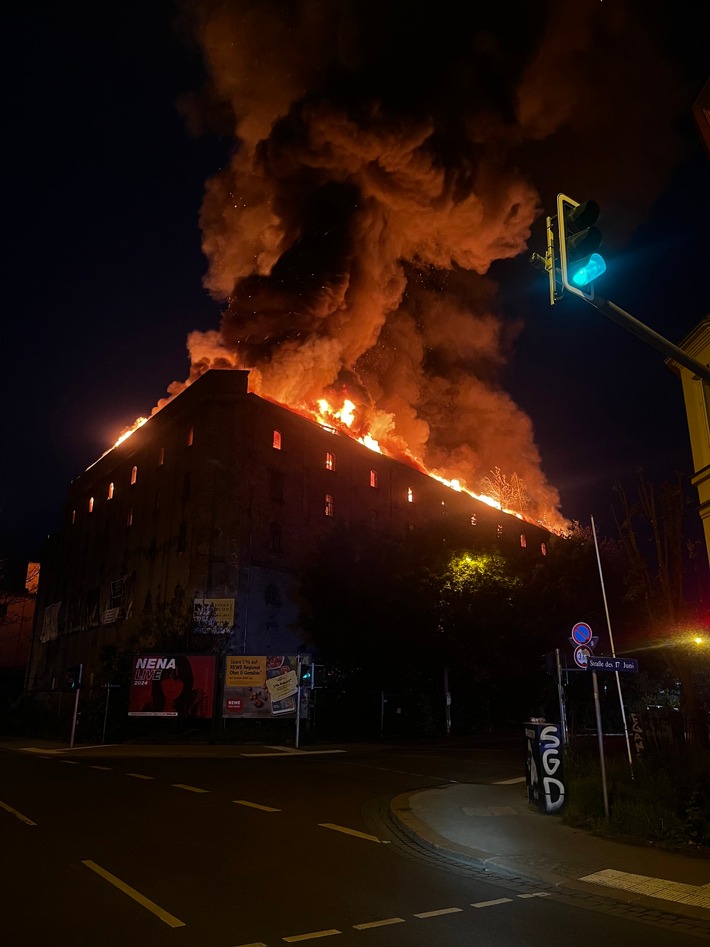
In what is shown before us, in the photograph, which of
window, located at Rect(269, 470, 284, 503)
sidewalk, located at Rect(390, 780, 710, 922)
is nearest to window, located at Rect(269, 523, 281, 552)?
window, located at Rect(269, 470, 284, 503)

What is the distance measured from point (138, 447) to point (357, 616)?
67.0ft

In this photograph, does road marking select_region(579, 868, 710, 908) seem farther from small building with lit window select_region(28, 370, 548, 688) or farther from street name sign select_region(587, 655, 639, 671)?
small building with lit window select_region(28, 370, 548, 688)

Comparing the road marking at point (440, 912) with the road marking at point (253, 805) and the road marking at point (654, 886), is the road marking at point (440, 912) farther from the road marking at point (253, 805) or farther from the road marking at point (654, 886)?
the road marking at point (253, 805)

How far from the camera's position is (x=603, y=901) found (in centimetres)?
633

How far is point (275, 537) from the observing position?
1449 inches

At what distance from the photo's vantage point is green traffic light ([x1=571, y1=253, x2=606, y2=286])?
20.9ft

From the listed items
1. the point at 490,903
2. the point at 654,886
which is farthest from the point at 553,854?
the point at 490,903

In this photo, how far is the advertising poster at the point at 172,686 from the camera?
2631cm

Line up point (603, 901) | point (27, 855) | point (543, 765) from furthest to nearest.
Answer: point (543, 765) → point (27, 855) → point (603, 901)

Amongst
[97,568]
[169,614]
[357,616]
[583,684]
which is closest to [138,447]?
[97,568]

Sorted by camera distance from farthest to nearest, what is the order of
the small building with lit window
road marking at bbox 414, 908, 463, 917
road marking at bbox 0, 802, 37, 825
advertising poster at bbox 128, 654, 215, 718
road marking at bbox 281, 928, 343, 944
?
1. the small building with lit window
2. advertising poster at bbox 128, 654, 215, 718
3. road marking at bbox 0, 802, 37, 825
4. road marking at bbox 414, 908, 463, 917
5. road marking at bbox 281, 928, 343, 944

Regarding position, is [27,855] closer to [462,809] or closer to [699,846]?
[462,809]

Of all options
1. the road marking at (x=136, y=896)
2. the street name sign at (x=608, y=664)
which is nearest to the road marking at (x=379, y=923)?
the road marking at (x=136, y=896)

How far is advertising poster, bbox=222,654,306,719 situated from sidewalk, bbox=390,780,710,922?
14.7 m
